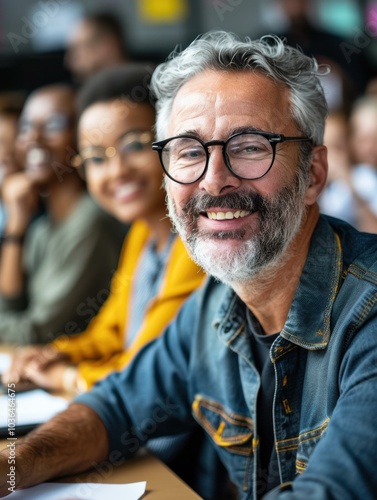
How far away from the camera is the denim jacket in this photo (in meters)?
0.77

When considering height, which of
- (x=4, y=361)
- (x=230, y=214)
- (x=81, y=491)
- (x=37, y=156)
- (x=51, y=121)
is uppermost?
(x=230, y=214)

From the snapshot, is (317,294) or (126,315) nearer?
(317,294)

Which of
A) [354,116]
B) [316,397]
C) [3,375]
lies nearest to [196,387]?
[316,397]

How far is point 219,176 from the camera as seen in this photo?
96 cm

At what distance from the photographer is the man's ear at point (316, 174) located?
3.42ft

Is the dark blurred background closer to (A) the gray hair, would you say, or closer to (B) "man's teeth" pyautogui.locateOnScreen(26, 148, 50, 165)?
(B) "man's teeth" pyautogui.locateOnScreen(26, 148, 50, 165)

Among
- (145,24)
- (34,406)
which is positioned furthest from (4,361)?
(145,24)

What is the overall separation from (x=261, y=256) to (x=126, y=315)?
76 centimetres

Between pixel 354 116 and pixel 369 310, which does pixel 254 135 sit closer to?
pixel 369 310

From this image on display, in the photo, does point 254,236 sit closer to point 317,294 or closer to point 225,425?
point 317,294

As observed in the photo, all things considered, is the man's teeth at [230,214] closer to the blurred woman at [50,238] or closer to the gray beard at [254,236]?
the gray beard at [254,236]

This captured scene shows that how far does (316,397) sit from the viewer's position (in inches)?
36.8

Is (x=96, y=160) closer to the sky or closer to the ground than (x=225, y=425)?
closer to the sky

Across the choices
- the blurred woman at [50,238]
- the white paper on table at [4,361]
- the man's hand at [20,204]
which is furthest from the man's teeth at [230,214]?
the man's hand at [20,204]
